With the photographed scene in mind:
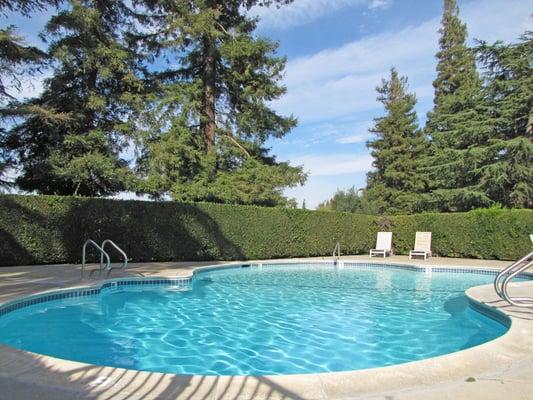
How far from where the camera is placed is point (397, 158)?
33.4 meters

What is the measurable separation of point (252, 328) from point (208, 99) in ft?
53.2

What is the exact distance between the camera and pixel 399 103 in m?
34.7

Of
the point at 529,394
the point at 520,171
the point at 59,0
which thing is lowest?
the point at 529,394

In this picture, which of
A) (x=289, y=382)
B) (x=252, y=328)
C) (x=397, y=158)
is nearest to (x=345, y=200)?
(x=397, y=158)

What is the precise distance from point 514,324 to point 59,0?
17.3m

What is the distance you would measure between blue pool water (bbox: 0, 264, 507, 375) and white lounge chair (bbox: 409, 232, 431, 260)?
7.48 m

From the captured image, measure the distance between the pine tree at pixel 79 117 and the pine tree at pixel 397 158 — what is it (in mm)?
20908

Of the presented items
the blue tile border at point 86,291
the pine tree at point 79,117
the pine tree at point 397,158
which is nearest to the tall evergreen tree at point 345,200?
the pine tree at point 397,158

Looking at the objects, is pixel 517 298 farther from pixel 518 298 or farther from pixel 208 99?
pixel 208 99

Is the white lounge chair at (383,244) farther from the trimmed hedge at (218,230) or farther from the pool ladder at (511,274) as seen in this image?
the pool ladder at (511,274)

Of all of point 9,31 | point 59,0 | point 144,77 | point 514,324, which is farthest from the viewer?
point 144,77

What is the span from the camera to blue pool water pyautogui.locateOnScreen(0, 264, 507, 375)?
5.60 m

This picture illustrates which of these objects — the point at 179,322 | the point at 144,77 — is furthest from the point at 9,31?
the point at 179,322

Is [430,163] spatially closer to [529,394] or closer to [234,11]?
[234,11]
